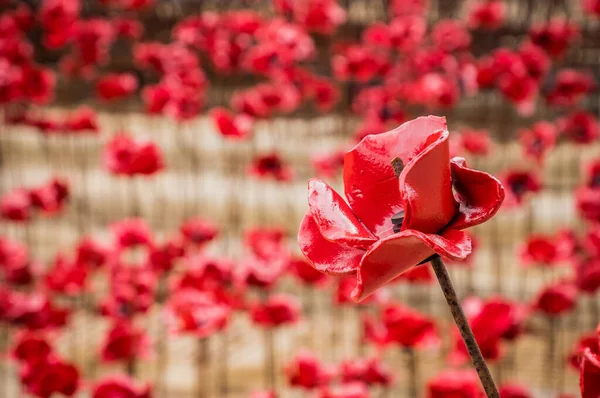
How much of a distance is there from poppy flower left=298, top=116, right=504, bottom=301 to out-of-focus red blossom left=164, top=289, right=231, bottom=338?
2.18 feet

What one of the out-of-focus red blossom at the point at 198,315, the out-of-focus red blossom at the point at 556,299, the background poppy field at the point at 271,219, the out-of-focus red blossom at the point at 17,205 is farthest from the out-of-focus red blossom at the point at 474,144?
the out-of-focus red blossom at the point at 17,205

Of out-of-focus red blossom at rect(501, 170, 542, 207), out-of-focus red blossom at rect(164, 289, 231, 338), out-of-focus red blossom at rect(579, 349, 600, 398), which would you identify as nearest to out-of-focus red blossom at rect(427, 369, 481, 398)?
out-of-focus red blossom at rect(164, 289, 231, 338)

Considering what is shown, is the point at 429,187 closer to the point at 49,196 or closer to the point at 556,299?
the point at 556,299

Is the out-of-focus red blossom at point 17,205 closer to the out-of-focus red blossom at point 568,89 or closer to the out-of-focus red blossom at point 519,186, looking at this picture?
the out-of-focus red blossom at point 519,186

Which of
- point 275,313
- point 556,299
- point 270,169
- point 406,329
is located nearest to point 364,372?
point 406,329

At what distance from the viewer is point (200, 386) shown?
1387 mm

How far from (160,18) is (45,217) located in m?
1.45

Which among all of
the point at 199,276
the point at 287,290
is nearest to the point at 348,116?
the point at 287,290

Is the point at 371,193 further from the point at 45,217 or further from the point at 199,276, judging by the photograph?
the point at 45,217

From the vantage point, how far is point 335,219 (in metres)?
0.29

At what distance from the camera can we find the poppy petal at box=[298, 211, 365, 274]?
281mm

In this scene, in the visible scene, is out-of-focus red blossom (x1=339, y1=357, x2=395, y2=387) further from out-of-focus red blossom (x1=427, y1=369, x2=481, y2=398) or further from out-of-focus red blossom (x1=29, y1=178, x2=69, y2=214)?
out-of-focus red blossom (x1=29, y1=178, x2=69, y2=214)

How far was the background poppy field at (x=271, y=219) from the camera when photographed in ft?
3.17

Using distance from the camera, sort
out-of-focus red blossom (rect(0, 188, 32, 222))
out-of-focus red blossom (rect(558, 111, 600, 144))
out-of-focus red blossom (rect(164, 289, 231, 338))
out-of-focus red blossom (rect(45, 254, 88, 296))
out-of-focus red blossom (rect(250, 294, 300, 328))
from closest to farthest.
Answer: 1. out-of-focus red blossom (rect(164, 289, 231, 338))
2. out-of-focus red blossom (rect(250, 294, 300, 328))
3. out-of-focus red blossom (rect(45, 254, 88, 296))
4. out-of-focus red blossom (rect(0, 188, 32, 222))
5. out-of-focus red blossom (rect(558, 111, 600, 144))
